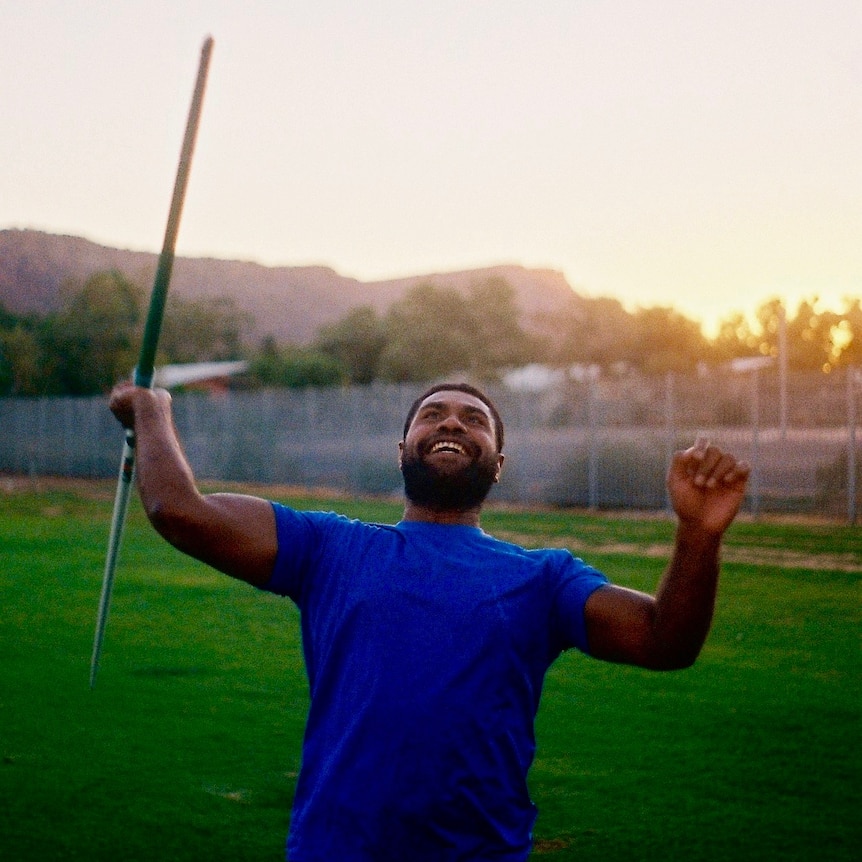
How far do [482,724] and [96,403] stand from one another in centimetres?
3970

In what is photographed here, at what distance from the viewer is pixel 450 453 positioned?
3.15 m

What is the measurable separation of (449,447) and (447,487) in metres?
0.11

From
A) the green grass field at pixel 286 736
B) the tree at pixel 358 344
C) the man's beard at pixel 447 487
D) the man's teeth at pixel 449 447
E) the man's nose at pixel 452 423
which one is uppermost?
the tree at pixel 358 344

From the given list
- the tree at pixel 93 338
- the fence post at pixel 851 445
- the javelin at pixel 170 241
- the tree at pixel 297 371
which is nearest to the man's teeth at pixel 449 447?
the javelin at pixel 170 241

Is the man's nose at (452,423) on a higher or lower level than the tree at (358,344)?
lower

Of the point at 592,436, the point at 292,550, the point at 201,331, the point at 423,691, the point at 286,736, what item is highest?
the point at 201,331

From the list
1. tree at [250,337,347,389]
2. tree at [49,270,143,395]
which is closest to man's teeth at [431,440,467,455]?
tree at [49,270,143,395]

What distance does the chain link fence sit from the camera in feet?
70.0

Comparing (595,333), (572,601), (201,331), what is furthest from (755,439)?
(201,331)

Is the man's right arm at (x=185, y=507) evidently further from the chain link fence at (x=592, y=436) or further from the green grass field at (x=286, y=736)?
the chain link fence at (x=592, y=436)

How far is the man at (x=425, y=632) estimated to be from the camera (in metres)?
2.70

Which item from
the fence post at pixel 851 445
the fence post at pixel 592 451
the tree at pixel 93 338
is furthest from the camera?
the tree at pixel 93 338

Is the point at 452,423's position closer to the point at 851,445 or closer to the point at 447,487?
the point at 447,487

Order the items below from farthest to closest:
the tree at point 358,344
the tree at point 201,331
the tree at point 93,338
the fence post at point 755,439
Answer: the tree at point 201,331 → the tree at point 358,344 → the tree at point 93,338 → the fence post at point 755,439
